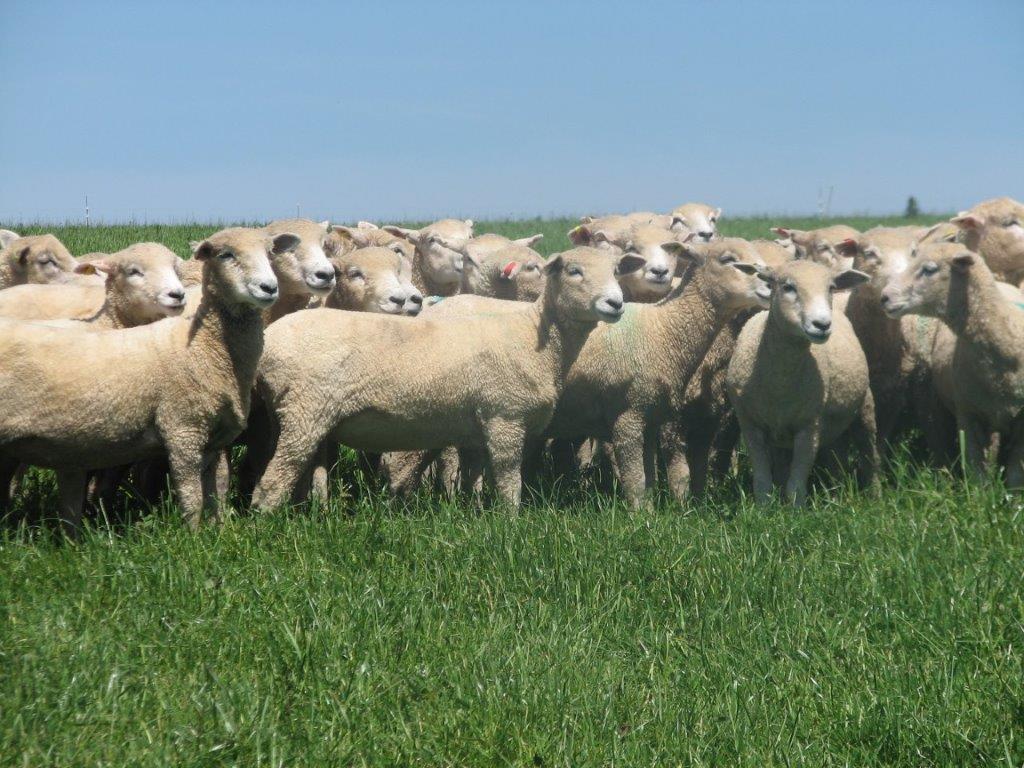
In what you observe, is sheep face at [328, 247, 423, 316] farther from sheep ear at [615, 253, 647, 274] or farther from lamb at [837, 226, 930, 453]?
lamb at [837, 226, 930, 453]

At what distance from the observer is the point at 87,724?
155 inches

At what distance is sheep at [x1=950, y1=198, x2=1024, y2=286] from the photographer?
9.74 m

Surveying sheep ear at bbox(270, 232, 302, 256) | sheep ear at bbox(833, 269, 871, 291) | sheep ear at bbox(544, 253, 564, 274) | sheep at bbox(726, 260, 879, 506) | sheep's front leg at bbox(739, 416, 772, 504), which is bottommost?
sheep's front leg at bbox(739, 416, 772, 504)

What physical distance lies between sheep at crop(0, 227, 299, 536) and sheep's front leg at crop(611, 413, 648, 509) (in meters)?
2.44

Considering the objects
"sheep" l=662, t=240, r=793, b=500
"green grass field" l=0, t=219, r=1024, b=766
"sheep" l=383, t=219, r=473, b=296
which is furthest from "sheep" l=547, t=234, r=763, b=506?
"sheep" l=383, t=219, r=473, b=296

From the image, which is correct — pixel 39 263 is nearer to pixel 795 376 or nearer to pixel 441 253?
pixel 441 253

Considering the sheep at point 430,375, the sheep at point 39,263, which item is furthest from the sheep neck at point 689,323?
the sheep at point 39,263

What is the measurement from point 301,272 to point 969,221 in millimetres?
5247

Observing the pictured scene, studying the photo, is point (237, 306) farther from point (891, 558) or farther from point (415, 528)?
point (891, 558)

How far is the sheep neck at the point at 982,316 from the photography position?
7.49 m

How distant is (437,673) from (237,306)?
2.75 meters

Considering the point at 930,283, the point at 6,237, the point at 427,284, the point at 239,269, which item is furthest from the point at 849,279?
the point at 6,237

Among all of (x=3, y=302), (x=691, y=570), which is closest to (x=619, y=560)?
(x=691, y=570)

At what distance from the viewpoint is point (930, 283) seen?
25.2 feet
